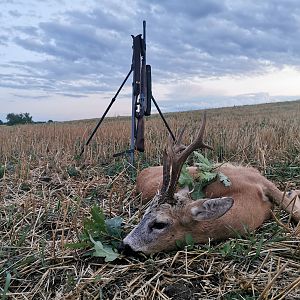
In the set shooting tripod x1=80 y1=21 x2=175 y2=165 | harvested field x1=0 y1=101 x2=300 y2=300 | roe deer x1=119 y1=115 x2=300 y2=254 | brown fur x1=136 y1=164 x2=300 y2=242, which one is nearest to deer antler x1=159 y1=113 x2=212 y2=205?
roe deer x1=119 y1=115 x2=300 y2=254

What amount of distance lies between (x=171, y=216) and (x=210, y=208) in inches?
13.4

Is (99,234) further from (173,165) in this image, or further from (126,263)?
(173,165)

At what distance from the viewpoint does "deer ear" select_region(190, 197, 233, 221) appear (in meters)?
3.20

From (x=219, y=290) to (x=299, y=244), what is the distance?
836 mm

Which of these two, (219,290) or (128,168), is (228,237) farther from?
(128,168)

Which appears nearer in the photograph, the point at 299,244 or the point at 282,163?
the point at 299,244

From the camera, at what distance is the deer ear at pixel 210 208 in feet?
10.5

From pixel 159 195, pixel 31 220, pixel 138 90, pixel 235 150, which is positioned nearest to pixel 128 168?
pixel 138 90

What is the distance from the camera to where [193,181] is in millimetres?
4242

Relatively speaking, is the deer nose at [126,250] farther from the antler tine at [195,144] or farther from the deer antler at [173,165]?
the antler tine at [195,144]

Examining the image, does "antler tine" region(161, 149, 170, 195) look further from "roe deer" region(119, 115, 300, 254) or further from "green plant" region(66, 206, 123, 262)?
"green plant" region(66, 206, 123, 262)

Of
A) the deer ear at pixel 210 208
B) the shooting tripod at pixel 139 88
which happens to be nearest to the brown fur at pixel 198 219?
the deer ear at pixel 210 208

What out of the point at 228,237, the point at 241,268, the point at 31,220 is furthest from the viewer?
the point at 31,220

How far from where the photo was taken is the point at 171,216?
3.47 m
